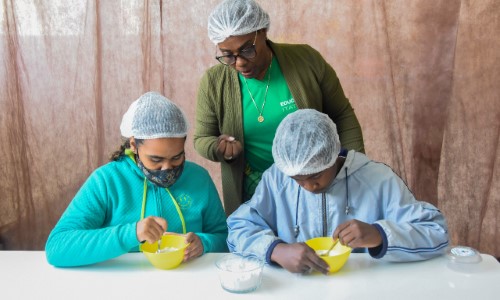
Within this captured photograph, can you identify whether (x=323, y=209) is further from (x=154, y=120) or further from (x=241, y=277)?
(x=154, y=120)

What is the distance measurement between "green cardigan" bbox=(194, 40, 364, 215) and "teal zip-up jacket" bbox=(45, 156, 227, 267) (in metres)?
0.28

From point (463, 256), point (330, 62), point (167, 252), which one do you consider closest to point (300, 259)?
point (167, 252)

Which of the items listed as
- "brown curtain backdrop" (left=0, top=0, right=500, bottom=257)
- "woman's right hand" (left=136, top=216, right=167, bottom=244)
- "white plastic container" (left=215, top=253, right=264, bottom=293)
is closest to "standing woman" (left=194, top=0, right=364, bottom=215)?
"woman's right hand" (left=136, top=216, right=167, bottom=244)

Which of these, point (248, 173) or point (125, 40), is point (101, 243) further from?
point (125, 40)

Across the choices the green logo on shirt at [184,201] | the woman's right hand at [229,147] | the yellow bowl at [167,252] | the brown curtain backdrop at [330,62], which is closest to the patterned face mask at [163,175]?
the green logo on shirt at [184,201]

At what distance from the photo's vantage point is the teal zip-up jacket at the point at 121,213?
178 centimetres

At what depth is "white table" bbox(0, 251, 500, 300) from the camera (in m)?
1.58

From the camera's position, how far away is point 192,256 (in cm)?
183

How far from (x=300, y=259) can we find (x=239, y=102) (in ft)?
3.03

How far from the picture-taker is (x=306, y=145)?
5.77ft

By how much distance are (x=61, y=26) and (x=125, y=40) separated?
1.43 ft

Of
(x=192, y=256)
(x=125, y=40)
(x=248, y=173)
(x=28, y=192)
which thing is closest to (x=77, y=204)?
(x=192, y=256)

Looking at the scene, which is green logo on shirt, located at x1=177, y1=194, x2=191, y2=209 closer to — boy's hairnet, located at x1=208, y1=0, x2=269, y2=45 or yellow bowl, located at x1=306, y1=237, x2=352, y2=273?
yellow bowl, located at x1=306, y1=237, x2=352, y2=273

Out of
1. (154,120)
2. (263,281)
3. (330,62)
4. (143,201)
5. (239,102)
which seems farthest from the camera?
(330,62)
